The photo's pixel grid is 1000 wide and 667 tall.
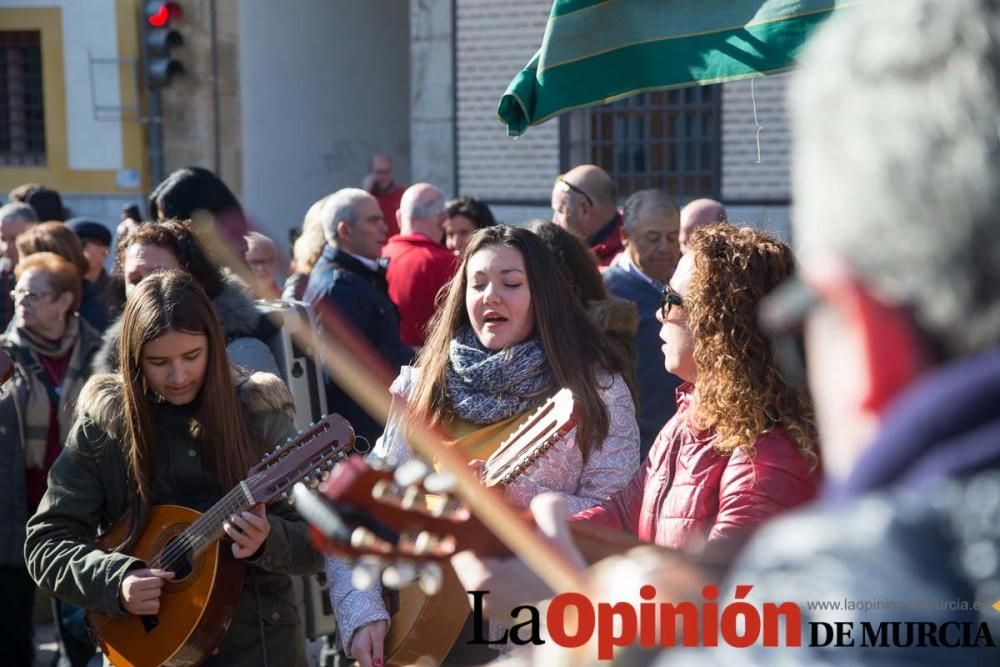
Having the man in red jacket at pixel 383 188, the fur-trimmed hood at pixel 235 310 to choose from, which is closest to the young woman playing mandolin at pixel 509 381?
the fur-trimmed hood at pixel 235 310

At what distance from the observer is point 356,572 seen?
1582 millimetres

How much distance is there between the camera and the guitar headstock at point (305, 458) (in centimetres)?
335

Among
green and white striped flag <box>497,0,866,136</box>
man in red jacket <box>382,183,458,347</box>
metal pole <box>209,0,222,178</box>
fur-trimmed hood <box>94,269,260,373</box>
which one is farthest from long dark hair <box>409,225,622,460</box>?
metal pole <box>209,0,222,178</box>

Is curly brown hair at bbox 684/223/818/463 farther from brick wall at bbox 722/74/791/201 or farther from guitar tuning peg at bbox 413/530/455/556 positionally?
brick wall at bbox 722/74/791/201

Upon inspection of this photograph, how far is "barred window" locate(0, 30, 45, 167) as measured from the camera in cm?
1584

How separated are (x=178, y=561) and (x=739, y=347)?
5.00 feet

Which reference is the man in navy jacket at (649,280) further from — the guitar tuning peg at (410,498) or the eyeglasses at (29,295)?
the guitar tuning peg at (410,498)

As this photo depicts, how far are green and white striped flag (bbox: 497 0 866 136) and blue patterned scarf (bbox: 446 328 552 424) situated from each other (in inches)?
25.5

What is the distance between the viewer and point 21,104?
15984 millimetres

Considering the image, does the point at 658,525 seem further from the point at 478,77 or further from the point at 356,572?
the point at 478,77

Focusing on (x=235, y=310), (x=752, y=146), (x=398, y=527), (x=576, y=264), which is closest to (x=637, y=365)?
(x=576, y=264)

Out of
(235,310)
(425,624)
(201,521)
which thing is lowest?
(425,624)

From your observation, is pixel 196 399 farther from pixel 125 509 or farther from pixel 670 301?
pixel 670 301

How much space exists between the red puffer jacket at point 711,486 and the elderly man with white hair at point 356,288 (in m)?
2.77
